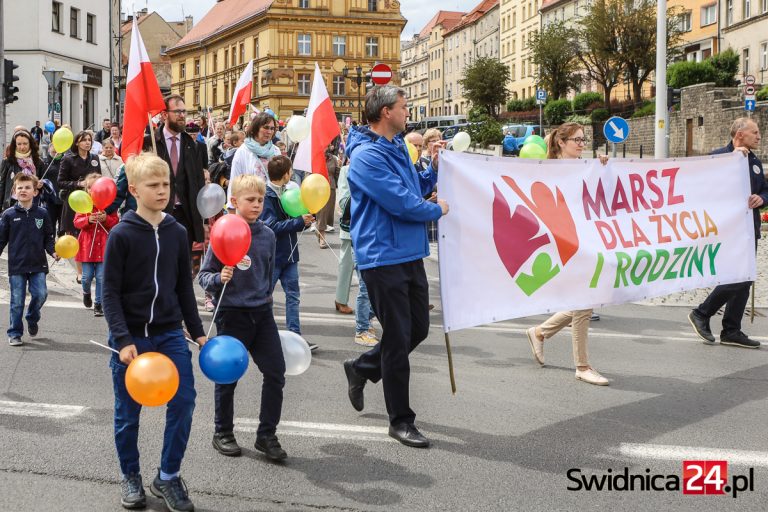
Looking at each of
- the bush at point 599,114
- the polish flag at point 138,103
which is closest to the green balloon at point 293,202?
the polish flag at point 138,103

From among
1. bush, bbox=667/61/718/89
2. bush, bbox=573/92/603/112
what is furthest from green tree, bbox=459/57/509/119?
bush, bbox=667/61/718/89

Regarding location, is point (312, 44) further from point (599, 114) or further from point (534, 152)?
point (534, 152)

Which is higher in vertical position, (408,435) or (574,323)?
(574,323)

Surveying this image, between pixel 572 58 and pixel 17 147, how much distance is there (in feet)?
180

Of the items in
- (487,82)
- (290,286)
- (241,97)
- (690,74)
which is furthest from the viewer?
(487,82)

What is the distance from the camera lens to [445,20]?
13612 cm

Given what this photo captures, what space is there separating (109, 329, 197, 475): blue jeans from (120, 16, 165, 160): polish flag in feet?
13.4

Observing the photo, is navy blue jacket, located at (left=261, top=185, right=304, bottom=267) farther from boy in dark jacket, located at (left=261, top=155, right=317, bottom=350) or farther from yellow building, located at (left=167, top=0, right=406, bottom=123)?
yellow building, located at (left=167, top=0, right=406, bottom=123)

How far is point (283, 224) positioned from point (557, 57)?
57.5 metres

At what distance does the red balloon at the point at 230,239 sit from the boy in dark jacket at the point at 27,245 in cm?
431

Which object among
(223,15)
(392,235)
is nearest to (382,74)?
(392,235)

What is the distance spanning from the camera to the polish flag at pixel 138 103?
27.2 feet

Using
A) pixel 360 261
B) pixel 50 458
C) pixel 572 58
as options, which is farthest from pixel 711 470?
pixel 572 58

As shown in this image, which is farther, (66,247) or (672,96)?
(672,96)
